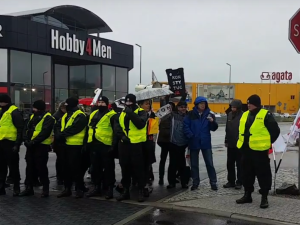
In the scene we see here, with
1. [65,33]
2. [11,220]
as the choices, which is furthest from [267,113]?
[65,33]

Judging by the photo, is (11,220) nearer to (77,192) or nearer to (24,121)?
(77,192)

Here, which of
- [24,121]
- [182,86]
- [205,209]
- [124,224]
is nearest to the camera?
[124,224]

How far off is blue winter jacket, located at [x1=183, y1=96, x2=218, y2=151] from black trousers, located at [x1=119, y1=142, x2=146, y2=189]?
4.00ft

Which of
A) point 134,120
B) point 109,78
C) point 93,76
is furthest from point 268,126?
point 109,78

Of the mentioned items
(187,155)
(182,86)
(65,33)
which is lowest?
(187,155)

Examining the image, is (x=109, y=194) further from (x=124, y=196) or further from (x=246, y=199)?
(x=246, y=199)

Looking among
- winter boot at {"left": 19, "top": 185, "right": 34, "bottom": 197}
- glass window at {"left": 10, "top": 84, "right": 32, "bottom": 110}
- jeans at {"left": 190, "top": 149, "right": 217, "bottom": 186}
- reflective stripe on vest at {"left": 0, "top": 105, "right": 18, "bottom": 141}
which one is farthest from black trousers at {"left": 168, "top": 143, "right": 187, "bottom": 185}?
glass window at {"left": 10, "top": 84, "right": 32, "bottom": 110}

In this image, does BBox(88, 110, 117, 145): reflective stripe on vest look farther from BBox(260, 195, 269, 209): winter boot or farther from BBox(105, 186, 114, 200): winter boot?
BBox(260, 195, 269, 209): winter boot

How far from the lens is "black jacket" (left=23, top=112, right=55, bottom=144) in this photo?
23.8 ft

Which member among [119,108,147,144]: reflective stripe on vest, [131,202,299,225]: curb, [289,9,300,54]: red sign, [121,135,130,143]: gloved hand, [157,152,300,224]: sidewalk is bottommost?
[131,202,299,225]: curb

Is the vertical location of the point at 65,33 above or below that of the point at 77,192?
above

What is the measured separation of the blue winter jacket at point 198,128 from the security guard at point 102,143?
1573 mm

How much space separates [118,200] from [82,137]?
1.39 meters

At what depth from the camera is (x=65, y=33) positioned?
27.6 metres
